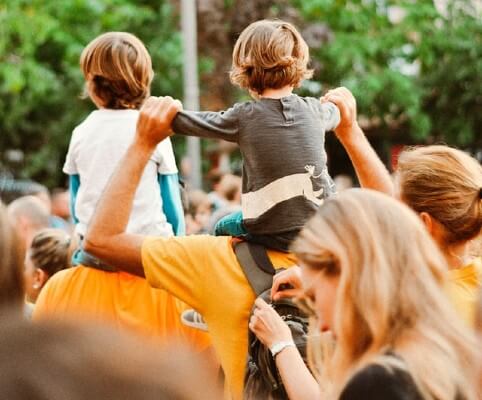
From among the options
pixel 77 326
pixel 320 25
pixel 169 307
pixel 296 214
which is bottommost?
pixel 320 25

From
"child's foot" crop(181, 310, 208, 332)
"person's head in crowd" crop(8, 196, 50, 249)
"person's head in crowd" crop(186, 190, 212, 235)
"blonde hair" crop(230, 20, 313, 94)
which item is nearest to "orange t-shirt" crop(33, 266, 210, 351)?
"child's foot" crop(181, 310, 208, 332)

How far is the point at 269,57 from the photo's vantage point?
11.9 feet

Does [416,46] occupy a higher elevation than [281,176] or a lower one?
lower

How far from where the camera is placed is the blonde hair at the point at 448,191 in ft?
11.6

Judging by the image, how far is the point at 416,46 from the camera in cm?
2053

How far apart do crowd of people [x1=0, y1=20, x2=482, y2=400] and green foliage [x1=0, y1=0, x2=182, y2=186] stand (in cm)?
1327

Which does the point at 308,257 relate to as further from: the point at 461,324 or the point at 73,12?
the point at 73,12

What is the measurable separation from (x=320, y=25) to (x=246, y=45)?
50.5 ft

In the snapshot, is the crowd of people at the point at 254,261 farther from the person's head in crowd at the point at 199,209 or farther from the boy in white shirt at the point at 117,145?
the person's head in crowd at the point at 199,209

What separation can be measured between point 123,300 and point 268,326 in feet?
3.51

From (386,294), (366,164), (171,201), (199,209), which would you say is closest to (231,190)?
(199,209)

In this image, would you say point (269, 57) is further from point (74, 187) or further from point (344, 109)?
point (74, 187)

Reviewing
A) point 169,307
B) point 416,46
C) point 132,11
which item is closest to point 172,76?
point 132,11

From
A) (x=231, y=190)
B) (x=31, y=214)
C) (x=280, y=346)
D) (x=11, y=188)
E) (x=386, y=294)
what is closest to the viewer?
(x=386, y=294)
